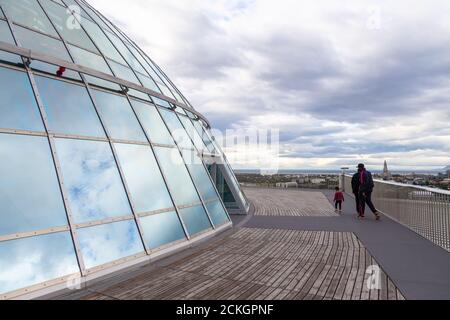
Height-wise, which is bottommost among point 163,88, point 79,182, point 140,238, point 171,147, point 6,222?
point 140,238

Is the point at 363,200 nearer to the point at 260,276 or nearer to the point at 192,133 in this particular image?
the point at 192,133

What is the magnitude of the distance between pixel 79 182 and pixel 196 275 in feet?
9.07

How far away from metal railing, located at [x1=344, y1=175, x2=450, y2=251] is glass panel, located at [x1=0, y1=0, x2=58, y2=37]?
34.0ft

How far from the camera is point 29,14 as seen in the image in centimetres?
715

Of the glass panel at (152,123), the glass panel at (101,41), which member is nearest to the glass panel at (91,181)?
the glass panel at (152,123)

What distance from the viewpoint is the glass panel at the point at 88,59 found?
7.49 m

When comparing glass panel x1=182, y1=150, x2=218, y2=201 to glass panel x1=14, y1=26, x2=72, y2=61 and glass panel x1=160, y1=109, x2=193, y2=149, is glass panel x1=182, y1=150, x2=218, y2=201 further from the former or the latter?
glass panel x1=14, y1=26, x2=72, y2=61

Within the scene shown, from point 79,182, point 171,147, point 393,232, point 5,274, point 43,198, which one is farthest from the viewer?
point 393,232

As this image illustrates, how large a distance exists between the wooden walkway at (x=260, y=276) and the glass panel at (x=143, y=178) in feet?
4.83

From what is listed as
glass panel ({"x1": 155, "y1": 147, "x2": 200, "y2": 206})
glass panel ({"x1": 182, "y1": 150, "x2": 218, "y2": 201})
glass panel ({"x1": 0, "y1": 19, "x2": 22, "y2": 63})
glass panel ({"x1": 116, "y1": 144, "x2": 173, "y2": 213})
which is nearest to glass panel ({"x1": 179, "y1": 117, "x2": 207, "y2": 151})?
glass panel ({"x1": 182, "y1": 150, "x2": 218, "y2": 201})

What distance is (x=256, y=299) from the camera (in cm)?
466

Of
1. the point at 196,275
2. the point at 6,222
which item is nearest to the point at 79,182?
the point at 6,222

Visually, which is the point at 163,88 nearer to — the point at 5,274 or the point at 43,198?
the point at 43,198

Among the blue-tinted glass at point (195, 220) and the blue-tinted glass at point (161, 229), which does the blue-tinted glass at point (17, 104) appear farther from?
the blue-tinted glass at point (195, 220)
